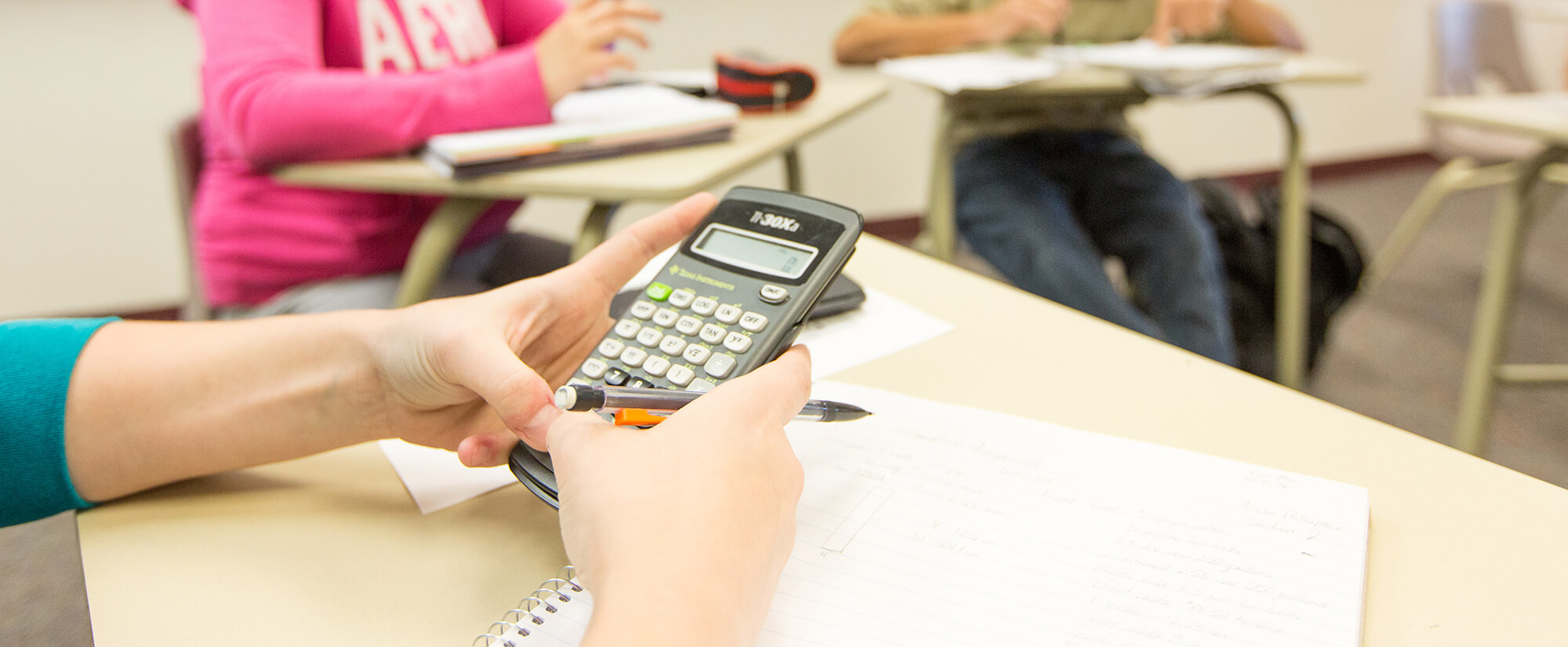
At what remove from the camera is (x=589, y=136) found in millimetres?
877

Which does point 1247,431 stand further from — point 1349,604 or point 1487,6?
point 1487,6

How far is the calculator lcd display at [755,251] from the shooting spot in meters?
0.47

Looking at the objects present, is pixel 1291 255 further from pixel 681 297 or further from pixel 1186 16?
pixel 681 297

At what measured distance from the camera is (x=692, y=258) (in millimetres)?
502

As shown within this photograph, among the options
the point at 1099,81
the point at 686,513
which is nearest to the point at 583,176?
the point at 686,513

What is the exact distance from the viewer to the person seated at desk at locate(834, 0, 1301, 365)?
121cm

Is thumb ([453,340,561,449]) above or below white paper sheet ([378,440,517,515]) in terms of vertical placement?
above

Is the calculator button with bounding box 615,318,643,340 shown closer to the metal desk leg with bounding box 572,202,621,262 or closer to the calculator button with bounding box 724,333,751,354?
the calculator button with bounding box 724,333,751,354

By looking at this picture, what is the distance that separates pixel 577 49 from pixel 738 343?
0.64m

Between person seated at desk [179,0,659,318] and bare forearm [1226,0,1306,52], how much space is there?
1.16 metres

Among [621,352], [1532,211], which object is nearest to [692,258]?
[621,352]

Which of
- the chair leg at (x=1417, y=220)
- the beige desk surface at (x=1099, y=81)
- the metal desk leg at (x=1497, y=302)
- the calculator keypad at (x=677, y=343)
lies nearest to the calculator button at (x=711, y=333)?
the calculator keypad at (x=677, y=343)

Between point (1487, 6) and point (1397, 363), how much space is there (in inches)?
37.5

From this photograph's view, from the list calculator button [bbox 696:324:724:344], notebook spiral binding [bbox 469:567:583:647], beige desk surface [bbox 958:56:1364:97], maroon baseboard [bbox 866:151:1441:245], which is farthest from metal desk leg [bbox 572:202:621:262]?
maroon baseboard [bbox 866:151:1441:245]
